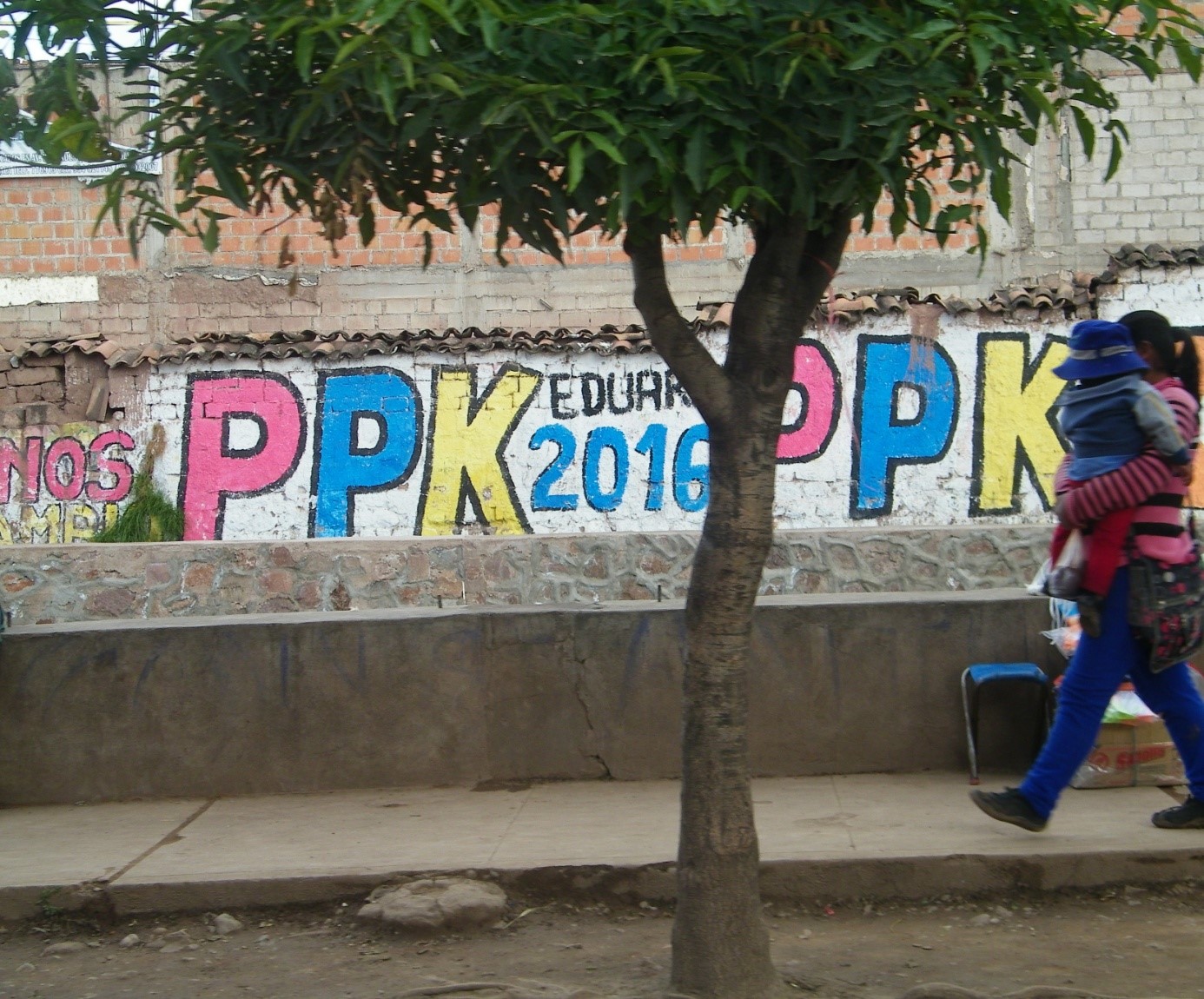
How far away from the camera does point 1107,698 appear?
4.23 metres

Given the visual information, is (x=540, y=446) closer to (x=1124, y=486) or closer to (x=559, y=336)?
(x=559, y=336)

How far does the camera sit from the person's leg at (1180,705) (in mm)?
4223

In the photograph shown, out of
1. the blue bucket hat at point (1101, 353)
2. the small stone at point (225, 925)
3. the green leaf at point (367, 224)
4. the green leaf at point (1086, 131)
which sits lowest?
the small stone at point (225, 925)

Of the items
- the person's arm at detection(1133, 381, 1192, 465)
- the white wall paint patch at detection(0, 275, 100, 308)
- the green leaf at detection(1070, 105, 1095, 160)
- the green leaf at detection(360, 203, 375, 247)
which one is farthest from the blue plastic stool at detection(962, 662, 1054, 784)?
the white wall paint patch at detection(0, 275, 100, 308)

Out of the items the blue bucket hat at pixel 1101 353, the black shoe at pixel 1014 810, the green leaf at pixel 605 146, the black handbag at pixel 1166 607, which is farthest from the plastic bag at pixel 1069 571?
the green leaf at pixel 605 146

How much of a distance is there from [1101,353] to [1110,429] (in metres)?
0.26

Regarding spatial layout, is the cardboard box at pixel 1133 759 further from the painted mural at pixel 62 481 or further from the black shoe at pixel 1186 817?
the painted mural at pixel 62 481

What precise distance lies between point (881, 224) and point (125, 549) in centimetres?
787

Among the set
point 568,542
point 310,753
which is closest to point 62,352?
point 568,542

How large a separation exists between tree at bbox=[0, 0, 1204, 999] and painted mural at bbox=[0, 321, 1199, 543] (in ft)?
25.2

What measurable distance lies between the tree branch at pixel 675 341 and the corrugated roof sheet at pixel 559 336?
7.59 metres

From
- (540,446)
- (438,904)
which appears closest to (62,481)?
(540,446)

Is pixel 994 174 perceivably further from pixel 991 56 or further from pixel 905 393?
pixel 905 393

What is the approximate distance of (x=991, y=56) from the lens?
291 cm
